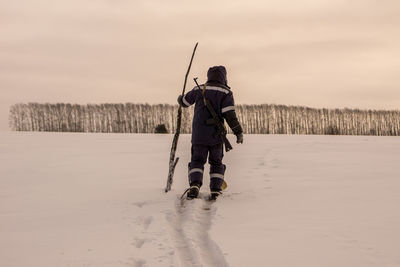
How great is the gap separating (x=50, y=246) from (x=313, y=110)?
1412 inches

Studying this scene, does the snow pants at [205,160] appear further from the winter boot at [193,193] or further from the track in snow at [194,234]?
the track in snow at [194,234]

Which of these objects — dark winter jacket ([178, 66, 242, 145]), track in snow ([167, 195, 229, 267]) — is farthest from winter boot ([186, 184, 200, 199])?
dark winter jacket ([178, 66, 242, 145])

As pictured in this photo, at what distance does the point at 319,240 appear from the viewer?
4098mm

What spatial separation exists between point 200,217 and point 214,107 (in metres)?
1.90

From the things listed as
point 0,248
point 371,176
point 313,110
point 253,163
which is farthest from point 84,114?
point 0,248

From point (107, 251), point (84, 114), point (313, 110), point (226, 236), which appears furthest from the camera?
point (313, 110)

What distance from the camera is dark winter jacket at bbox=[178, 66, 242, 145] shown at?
648cm

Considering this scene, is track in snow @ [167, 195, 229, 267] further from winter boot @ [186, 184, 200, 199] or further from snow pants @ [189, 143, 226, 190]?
snow pants @ [189, 143, 226, 190]

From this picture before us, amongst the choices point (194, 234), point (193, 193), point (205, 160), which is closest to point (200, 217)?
point (194, 234)

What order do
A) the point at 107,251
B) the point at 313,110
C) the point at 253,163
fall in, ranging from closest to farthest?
the point at 107,251 → the point at 253,163 → the point at 313,110

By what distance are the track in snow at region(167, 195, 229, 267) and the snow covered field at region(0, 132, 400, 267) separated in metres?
0.01

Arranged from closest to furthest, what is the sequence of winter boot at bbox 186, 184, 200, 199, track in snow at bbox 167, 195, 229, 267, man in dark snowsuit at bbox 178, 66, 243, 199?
track in snow at bbox 167, 195, 229, 267 < winter boot at bbox 186, 184, 200, 199 < man in dark snowsuit at bbox 178, 66, 243, 199

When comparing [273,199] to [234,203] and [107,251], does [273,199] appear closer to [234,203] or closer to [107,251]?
[234,203]

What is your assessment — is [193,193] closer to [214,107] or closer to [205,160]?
[205,160]
